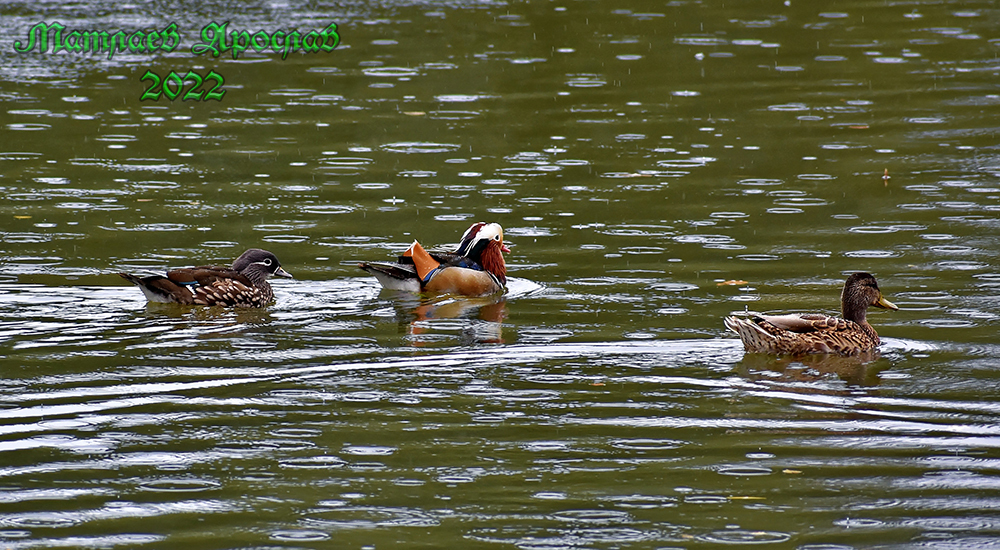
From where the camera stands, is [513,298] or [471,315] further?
[513,298]

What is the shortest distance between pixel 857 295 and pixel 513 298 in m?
3.07

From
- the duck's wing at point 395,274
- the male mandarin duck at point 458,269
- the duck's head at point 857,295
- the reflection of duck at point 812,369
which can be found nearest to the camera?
the reflection of duck at point 812,369

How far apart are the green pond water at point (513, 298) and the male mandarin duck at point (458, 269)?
0.20m

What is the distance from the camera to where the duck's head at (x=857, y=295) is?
34.1ft

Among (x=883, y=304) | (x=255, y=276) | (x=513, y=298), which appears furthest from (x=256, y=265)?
(x=883, y=304)

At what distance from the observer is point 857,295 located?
1041 centimetres

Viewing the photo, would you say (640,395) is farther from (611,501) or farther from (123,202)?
(123,202)

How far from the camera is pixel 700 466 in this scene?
7598 mm

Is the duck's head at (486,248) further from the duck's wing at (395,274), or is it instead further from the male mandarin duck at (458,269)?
the duck's wing at (395,274)

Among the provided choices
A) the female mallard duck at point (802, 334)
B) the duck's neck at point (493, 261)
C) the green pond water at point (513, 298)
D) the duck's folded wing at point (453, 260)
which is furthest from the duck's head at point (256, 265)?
the female mallard duck at point (802, 334)

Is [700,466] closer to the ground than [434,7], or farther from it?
closer to the ground

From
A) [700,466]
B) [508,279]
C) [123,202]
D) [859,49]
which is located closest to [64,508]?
[700,466]

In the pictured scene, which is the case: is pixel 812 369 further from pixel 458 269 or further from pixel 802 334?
pixel 458 269

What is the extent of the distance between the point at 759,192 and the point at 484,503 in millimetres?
9444
